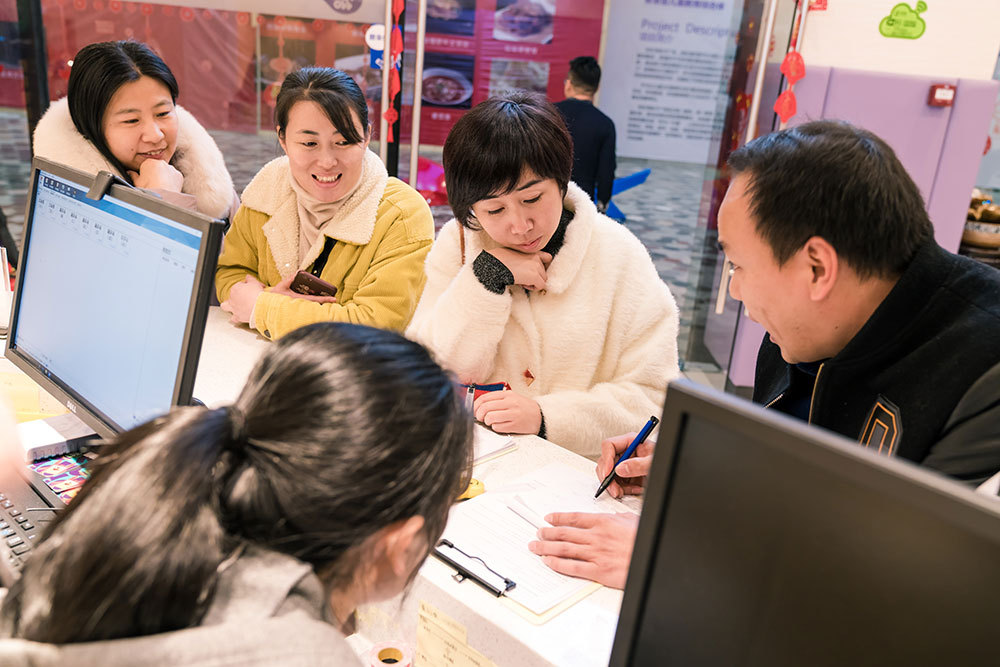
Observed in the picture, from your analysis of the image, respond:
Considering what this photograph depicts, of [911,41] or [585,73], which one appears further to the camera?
[585,73]

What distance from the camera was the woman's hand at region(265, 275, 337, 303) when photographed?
217cm

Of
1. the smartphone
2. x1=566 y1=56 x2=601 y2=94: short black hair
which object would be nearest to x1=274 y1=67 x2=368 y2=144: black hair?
the smartphone

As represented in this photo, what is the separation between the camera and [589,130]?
14.7ft

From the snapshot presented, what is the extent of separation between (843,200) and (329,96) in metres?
1.46

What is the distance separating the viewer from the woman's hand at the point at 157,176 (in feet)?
7.53

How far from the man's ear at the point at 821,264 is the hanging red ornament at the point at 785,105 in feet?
9.46

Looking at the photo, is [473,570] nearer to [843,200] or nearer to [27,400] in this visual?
[843,200]

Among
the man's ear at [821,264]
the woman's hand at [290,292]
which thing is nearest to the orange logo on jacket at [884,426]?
the man's ear at [821,264]

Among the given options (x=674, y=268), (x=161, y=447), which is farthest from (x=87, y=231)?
(x=674, y=268)

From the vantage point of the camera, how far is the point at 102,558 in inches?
22.8

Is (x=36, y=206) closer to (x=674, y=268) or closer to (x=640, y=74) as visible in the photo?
(x=640, y=74)

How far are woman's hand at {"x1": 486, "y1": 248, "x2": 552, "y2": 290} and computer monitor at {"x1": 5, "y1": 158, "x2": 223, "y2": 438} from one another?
2.99 ft

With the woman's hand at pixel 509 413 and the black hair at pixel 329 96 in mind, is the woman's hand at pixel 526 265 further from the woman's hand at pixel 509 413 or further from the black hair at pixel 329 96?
the black hair at pixel 329 96

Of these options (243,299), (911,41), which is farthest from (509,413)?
(911,41)
